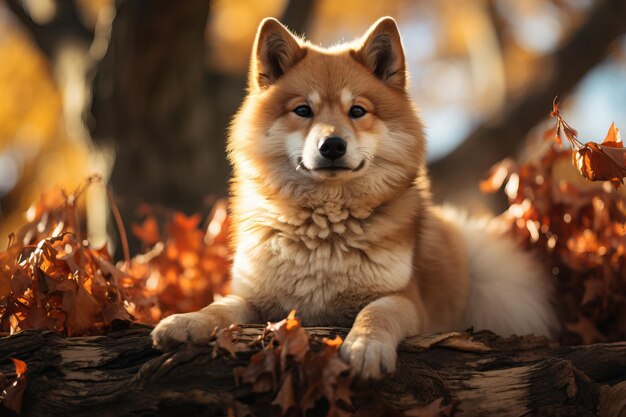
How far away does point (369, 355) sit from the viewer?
2143 millimetres

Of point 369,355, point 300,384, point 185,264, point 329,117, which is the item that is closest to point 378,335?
point 369,355

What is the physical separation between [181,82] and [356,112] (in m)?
3.24

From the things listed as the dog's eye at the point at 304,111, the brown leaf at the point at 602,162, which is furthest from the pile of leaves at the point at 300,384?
the brown leaf at the point at 602,162

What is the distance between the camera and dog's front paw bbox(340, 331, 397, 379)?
2115mm

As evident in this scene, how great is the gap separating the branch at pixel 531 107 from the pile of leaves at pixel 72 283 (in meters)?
4.69

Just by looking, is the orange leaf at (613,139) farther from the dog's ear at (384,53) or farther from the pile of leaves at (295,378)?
the pile of leaves at (295,378)

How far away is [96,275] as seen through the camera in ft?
9.55

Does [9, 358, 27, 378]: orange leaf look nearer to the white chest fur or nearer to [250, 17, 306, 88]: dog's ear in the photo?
the white chest fur

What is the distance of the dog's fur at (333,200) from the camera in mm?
2738

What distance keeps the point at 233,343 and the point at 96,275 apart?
979 millimetres

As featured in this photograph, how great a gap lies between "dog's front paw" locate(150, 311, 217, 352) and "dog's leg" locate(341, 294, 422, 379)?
1.79 feet

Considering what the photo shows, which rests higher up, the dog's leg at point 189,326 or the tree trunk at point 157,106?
the tree trunk at point 157,106

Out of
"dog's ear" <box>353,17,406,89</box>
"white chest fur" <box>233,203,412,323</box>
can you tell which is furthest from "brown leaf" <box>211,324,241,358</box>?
"dog's ear" <box>353,17,406,89</box>

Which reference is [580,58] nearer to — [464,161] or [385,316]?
[464,161]
